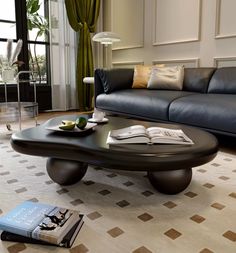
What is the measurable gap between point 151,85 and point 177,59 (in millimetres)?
770

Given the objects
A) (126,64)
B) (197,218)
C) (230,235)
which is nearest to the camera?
(230,235)

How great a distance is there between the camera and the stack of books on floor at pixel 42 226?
1110 millimetres

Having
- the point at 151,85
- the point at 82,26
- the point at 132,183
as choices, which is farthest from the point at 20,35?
the point at 132,183

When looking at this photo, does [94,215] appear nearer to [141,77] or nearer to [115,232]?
[115,232]

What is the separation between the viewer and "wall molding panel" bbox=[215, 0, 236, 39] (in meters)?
3.24

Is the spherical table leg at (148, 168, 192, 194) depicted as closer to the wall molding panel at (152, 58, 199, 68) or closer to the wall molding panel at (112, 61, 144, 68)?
the wall molding panel at (152, 58, 199, 68)

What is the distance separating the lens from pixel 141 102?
2.92 metres

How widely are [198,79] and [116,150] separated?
2156 mm

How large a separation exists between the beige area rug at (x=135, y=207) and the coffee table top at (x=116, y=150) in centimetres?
25

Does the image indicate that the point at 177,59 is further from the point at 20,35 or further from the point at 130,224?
the point at 130,224

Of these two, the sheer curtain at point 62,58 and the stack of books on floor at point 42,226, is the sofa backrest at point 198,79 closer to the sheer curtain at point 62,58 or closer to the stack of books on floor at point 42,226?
the sheer curtain at point 62,58

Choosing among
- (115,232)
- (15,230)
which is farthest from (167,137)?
(15,230)

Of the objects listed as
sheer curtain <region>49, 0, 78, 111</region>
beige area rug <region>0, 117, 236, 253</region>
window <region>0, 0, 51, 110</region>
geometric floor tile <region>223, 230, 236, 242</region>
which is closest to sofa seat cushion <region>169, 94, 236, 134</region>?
beige area rug <region>0, 117, 236, 253</region>

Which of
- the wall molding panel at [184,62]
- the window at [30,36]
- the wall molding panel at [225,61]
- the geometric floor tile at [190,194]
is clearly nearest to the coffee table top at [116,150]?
the geometric floor tile at [190,194]
